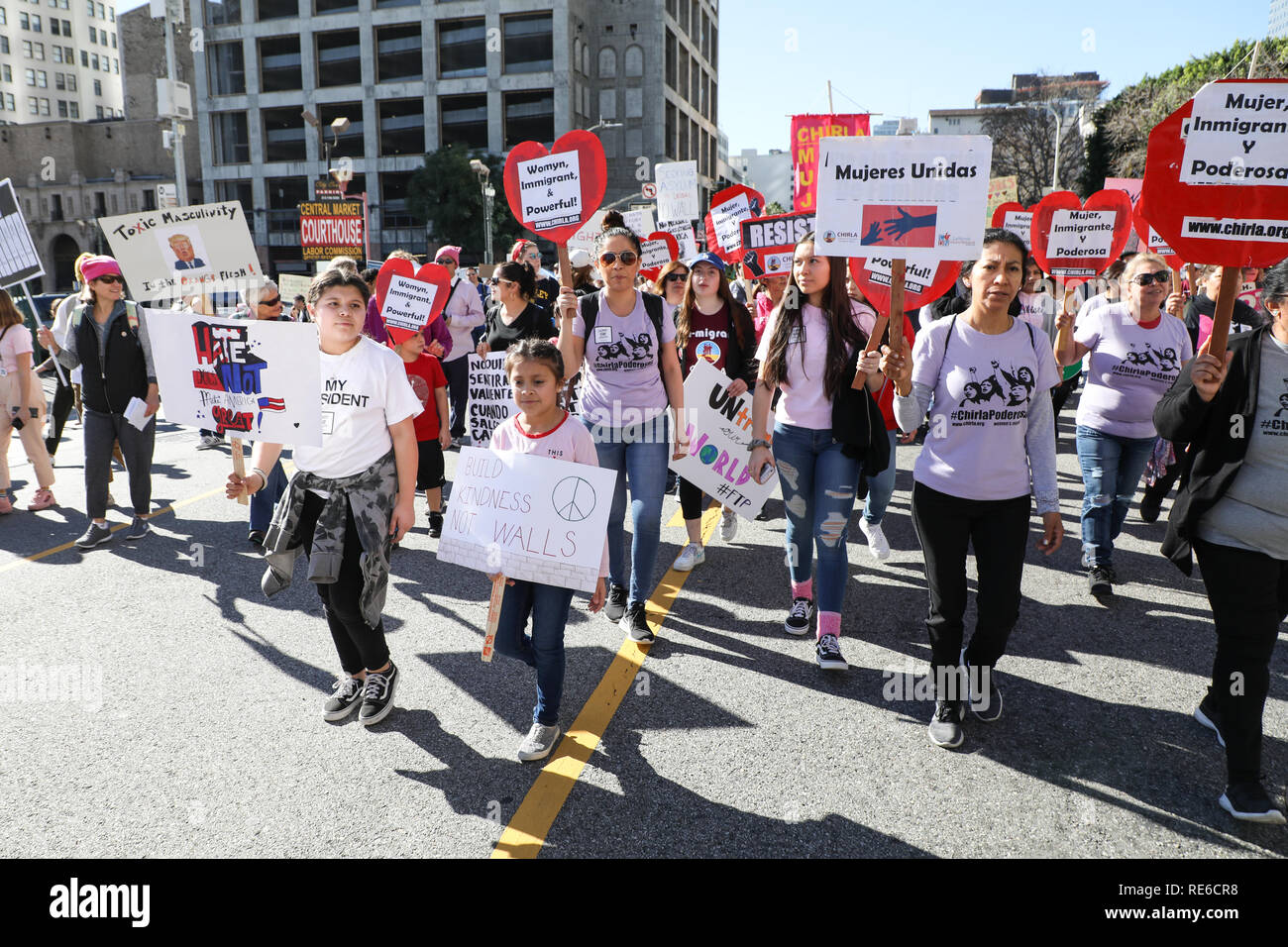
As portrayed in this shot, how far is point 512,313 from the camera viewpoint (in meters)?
7.14

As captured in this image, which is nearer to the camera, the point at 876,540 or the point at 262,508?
the point at 876,540

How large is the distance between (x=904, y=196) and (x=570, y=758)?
2649mm

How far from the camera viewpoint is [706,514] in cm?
736

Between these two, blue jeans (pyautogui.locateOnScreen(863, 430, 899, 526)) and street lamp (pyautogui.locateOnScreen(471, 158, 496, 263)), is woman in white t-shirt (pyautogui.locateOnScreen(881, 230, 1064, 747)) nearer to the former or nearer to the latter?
blue jeans (pyautogui.locateOnScreen(863, 430, 899, 526))

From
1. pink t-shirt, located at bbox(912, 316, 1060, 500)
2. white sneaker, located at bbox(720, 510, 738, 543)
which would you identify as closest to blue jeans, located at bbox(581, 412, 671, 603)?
pink t-shirt, located at bbox(912, 316, 1060, 500)

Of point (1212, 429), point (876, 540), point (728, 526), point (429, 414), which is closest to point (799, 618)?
point (876, 540)

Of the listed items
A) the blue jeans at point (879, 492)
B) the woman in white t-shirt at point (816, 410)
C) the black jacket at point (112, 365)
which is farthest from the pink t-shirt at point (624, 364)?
the black jacket at point (112, 365)

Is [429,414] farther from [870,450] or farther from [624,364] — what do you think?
[870,450]

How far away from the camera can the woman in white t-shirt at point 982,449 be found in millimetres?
3482

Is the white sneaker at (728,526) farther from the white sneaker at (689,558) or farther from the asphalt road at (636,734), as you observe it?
the asphalt road at (636,734)

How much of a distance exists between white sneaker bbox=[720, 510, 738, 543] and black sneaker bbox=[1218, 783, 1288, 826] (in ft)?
12.5

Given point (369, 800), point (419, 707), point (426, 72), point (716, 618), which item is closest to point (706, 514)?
point (716, 618)

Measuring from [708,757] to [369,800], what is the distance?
1.31m

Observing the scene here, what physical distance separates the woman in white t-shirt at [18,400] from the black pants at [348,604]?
5.52 metres
